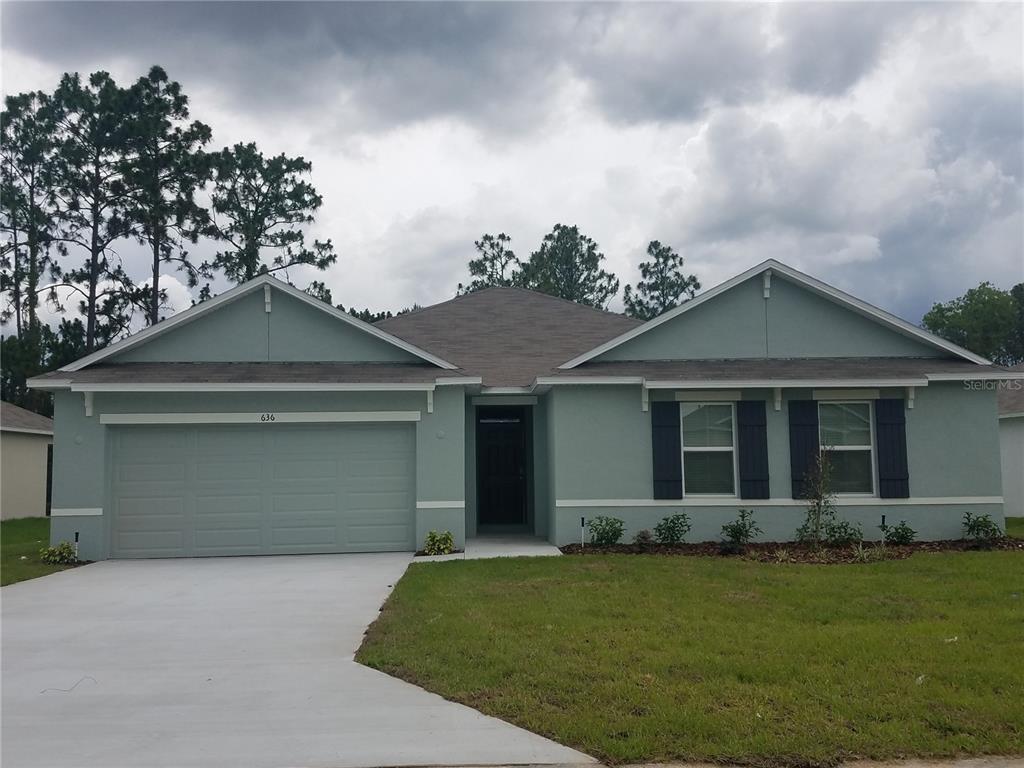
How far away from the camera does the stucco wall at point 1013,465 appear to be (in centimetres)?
1752

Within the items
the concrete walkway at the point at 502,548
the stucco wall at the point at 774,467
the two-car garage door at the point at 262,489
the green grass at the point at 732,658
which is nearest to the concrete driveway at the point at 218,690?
the green grass at the point at 732,658

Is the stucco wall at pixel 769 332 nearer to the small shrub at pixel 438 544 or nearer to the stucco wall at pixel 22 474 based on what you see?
the small shrub at pixel 438 544

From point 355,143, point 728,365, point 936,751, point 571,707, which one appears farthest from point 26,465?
point 936,751

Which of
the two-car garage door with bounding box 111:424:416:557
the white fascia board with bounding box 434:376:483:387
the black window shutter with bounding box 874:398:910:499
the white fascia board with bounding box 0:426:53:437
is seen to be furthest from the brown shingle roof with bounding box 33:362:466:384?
the white fascia board with bounding box 0:426:53:437

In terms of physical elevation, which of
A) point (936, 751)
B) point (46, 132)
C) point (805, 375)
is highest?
point (46, 132)

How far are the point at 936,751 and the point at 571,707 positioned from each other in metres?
2.12

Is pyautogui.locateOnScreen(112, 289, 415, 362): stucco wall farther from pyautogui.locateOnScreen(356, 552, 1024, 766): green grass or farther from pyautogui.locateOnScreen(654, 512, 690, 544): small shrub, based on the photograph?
pyautogui.locateOnScreen(356, 552, 1024, 766): green grass

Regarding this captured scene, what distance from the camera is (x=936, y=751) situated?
4.54m

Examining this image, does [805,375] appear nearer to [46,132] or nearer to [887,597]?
[887,597]

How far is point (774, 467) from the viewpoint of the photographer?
13.1 meters

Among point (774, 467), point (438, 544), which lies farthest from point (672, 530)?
point (438, 544)

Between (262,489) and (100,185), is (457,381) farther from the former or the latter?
(100,185)

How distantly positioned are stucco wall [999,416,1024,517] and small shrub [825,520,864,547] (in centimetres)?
705

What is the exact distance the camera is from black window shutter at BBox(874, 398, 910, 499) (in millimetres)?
12969
